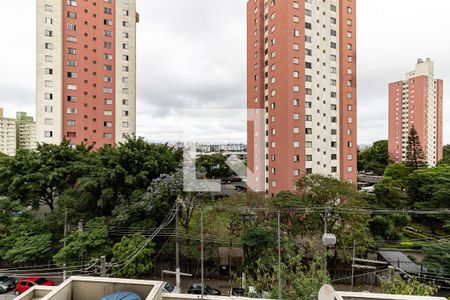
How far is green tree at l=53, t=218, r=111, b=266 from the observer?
389 inches

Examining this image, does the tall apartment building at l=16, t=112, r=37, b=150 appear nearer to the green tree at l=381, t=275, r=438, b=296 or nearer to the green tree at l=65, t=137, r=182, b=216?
the green tree at l=65, t=137, r=182, b=216

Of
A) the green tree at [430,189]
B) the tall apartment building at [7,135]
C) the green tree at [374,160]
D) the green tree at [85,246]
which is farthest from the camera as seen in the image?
the tall apartment building at [7,135]

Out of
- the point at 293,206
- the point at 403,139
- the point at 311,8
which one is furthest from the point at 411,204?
the point at 403,139

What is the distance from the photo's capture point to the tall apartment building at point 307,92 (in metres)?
21.5

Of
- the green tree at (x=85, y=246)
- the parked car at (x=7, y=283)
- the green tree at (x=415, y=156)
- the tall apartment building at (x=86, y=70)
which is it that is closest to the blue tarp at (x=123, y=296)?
the green tree at (x=85, y=246)

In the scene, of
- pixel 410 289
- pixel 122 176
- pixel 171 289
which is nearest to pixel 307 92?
pixel 122 176

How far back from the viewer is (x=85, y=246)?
10266 millimetres

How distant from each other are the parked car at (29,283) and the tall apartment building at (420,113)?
54181 millimetres

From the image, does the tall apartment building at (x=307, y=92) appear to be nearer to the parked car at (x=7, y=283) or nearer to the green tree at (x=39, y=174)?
the green tree at (x=39, y=174)

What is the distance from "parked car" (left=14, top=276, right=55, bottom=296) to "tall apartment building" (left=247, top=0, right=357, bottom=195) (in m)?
16.3

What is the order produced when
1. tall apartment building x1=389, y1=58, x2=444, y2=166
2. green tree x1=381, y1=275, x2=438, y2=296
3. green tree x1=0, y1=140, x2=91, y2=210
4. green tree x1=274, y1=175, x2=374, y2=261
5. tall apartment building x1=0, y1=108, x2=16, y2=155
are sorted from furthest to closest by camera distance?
tall apartment building x1=0, y1=108, x2=16, y2=155 → tall apartment building x1=389, y1=58, x2=444, y2=166 → green tree x1=0, y1=140, x2=91, y2=210 → green tree x1=274, y1=175, x2=374, y2=261 → green tree x1=381, y1=275, x2=438, y2=296

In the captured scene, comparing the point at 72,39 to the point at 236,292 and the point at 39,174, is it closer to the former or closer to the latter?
the point at 39,174

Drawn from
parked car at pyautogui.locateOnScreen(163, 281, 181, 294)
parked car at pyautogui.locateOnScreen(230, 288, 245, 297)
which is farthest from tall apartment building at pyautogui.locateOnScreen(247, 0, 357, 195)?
parked car at pyautogui.locateOnScreen(163, 281, 181, 294)

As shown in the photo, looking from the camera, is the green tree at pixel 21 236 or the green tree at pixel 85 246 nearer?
the green tree at pixel 85 246
